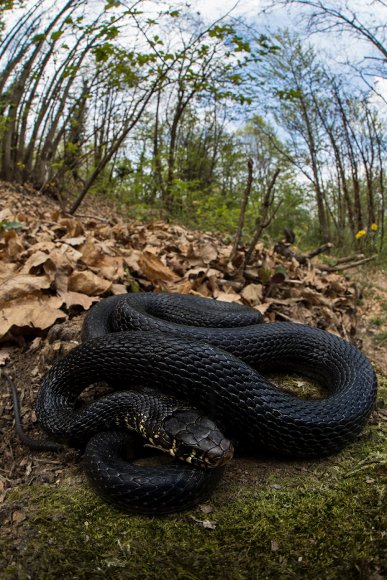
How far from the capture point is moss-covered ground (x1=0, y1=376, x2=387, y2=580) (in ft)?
4.63

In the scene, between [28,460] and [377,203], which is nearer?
[28,460]

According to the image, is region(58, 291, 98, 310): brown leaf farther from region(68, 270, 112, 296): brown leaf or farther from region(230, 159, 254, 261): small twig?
region(230, 159, 254, 261): small twig

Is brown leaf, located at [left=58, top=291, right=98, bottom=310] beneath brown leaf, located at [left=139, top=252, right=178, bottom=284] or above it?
beneath

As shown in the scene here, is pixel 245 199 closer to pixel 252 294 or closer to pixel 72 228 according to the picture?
pixel 252 294

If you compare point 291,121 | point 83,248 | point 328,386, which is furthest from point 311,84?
point 328,386

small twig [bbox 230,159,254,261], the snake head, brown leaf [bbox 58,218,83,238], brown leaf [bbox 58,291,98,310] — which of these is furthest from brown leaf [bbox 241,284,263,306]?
the snake head

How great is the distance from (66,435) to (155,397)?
1.73 feet

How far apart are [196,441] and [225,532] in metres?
0.37

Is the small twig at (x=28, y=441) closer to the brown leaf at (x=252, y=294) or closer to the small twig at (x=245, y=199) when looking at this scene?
the brown leaf at (x=252, y=294)

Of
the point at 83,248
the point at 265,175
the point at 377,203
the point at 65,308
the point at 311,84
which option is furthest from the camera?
the point at 265,175

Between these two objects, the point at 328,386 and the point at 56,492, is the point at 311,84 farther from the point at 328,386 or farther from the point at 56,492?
the point at 56,492

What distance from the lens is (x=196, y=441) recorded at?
1776 millimetres

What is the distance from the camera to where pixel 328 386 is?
271 cm

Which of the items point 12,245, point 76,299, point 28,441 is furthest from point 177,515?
point 12,245
